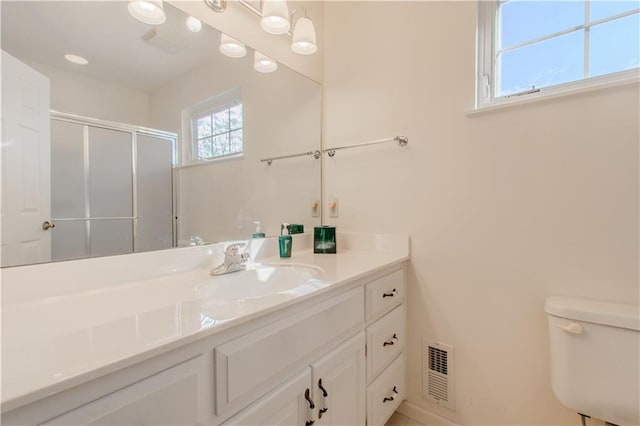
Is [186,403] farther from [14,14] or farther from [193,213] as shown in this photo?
[14,14]

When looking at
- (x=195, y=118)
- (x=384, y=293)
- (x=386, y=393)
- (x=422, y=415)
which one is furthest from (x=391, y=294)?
(x=195, y=118)

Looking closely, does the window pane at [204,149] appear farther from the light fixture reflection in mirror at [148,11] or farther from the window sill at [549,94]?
the window sill at [549,94]

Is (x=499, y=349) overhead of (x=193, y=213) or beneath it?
beneath

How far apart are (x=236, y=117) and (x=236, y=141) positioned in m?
0.11

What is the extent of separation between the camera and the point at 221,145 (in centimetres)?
130

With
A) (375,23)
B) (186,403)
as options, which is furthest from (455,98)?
(186,403)

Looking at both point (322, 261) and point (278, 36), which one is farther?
point (278, 36)

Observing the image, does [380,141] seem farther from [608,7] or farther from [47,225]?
[47,225]

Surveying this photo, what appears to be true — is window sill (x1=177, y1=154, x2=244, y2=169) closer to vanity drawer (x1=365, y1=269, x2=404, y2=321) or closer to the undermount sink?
the undermount sink

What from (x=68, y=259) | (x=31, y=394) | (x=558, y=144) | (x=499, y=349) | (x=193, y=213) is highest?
(x=558, y=144)

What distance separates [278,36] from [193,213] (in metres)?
1.02

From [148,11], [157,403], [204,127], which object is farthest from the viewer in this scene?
[204,127]

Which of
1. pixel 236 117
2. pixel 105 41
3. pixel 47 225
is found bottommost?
pixel 47 225

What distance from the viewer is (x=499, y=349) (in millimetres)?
1213
